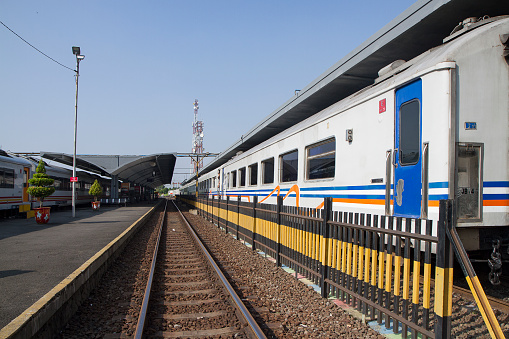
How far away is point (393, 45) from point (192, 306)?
22.2 feet

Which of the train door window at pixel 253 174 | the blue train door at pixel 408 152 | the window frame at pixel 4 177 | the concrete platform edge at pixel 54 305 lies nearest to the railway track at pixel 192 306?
the concrete platform edge at pixel 54 305

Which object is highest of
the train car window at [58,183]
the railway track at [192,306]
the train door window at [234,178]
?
the train door window at [234,178]

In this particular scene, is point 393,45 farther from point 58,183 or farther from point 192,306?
point 58,183

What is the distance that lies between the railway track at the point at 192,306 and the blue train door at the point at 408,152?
2593mm

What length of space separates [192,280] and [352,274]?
10.0 ft

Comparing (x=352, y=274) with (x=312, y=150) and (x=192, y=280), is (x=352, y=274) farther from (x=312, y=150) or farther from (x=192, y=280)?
(x=312, y=150)

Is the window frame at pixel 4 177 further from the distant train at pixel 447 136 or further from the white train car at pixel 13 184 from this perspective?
the distant train at pixel 447 136

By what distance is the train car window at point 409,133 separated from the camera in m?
5.08

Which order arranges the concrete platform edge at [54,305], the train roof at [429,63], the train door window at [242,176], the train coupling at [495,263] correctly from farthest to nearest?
1. the train door window at [242,176]
2. the train roof at [429,63]
3. the train coupling at [495,263]
4. the concrete platform edge at [54,305]

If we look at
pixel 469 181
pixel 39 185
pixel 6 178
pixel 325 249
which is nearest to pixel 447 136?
pixel 469 181

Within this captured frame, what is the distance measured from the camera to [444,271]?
10.2 feet

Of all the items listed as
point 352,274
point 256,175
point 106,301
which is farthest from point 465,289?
point 256,175

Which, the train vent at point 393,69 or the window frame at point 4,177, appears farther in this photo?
the window frame at point 4,177

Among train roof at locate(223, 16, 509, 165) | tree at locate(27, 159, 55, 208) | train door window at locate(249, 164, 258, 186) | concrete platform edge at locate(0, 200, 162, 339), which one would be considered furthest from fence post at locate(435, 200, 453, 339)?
tree at locate(27, 159, 55, 208)
